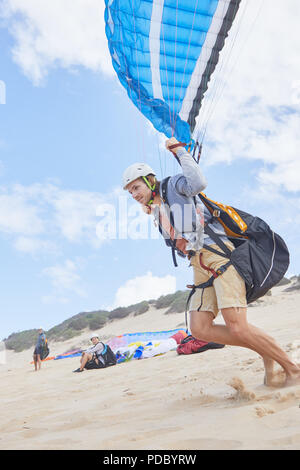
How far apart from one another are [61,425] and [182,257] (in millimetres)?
1632

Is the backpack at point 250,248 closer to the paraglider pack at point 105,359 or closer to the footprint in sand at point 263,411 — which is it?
the footprint in sand at point 263,411

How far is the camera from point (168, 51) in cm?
702

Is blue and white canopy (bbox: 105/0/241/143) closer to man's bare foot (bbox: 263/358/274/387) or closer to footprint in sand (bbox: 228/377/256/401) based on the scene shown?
man's bare foot (bbox: 263/358/274/387)

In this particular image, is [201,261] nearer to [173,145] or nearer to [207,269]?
[207,269]

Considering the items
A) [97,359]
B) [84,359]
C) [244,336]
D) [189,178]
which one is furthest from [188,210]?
[97,359]

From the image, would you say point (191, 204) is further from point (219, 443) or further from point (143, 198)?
point (219, 443)

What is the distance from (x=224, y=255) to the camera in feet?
10.5

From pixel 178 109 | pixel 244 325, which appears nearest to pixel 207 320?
pixel 244 325

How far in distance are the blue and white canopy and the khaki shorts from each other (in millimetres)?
3510

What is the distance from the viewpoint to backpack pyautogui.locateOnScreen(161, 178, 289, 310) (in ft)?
10.5

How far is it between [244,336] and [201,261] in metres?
0.67

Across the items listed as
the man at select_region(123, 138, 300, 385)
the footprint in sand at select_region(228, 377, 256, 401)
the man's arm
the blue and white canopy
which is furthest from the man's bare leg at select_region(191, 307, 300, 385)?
the blue and white canopy

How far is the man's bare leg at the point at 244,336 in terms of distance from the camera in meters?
3.12

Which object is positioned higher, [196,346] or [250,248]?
[250,248]
